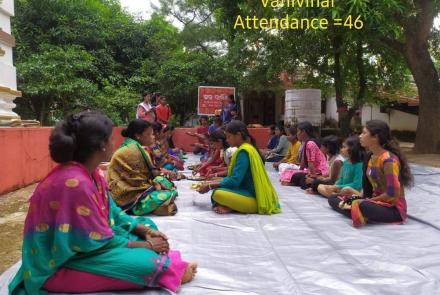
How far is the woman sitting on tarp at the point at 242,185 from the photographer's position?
14.6 feet

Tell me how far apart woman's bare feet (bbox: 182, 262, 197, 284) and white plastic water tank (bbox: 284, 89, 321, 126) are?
10258 mm

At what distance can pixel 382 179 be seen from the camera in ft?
12.9

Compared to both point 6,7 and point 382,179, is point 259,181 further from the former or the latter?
point 6,7

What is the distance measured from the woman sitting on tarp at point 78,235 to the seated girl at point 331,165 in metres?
3.83

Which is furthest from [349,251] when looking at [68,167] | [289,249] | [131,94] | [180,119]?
[180,119]

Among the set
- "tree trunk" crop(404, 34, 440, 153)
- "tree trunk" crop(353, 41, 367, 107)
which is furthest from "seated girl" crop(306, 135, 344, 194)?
"tree trunk" crop(353, 41, 367, 107)

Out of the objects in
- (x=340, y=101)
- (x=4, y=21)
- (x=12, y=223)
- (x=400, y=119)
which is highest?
(x=4, y=21)

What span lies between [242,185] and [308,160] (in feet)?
6.92

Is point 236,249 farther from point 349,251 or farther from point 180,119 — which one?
point 180,119

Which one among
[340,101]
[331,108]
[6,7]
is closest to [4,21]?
[6,7]

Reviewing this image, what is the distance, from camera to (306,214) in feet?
15.4

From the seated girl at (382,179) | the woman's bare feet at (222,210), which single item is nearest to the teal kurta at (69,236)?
the woman's bare feet at (222,210)

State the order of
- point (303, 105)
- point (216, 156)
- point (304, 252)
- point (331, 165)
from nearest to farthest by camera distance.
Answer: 1. point (304, 252)
2. point (331, 165)
3. point (216, 156)
4. point (303, 105)

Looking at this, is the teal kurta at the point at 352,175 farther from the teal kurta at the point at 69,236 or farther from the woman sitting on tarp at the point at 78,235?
the teal kurta at the point at 69,236
